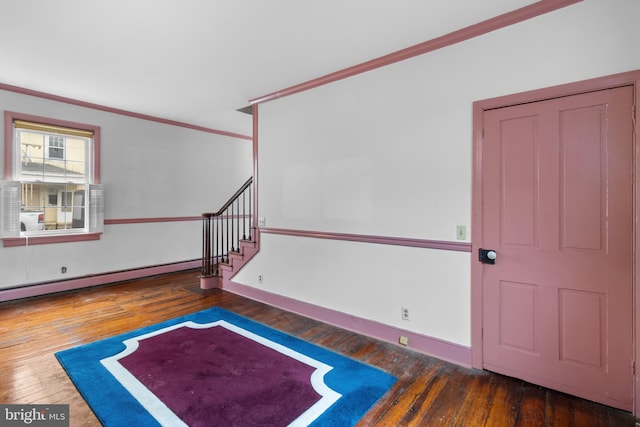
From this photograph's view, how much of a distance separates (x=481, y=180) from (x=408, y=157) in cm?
66

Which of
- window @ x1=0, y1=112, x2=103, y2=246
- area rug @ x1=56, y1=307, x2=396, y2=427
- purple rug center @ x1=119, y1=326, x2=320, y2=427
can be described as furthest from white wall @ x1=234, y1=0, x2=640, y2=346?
window @ x1=0, y1=112, x2=103, y2=246

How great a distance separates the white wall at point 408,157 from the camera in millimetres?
2133

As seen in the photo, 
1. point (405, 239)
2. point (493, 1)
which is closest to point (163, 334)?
point (405, 239)

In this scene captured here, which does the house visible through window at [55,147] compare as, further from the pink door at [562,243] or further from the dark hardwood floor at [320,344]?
the pink door at [562,243]

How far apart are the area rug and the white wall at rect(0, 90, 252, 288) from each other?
7.52 ft

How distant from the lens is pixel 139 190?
5.22 m

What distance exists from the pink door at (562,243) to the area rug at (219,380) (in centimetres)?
108

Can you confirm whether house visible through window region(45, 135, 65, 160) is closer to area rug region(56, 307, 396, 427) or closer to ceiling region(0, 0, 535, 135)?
ceiling region(0, 0, 535, 135)

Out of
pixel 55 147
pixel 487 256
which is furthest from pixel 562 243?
pixel 55 147

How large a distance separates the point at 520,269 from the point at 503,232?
30 centimetres

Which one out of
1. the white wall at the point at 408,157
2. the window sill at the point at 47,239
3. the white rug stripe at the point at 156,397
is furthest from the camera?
the window sill at the point at 47,239

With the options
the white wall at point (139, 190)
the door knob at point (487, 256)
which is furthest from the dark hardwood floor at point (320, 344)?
the door knob at point (487, 256)

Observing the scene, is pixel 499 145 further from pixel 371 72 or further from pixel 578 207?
pixel 371 72

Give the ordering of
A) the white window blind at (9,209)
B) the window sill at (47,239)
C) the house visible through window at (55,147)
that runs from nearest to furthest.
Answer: the white window blind at (9,209) → the window sill at (47,239) → the house visible through window at (55,147)
